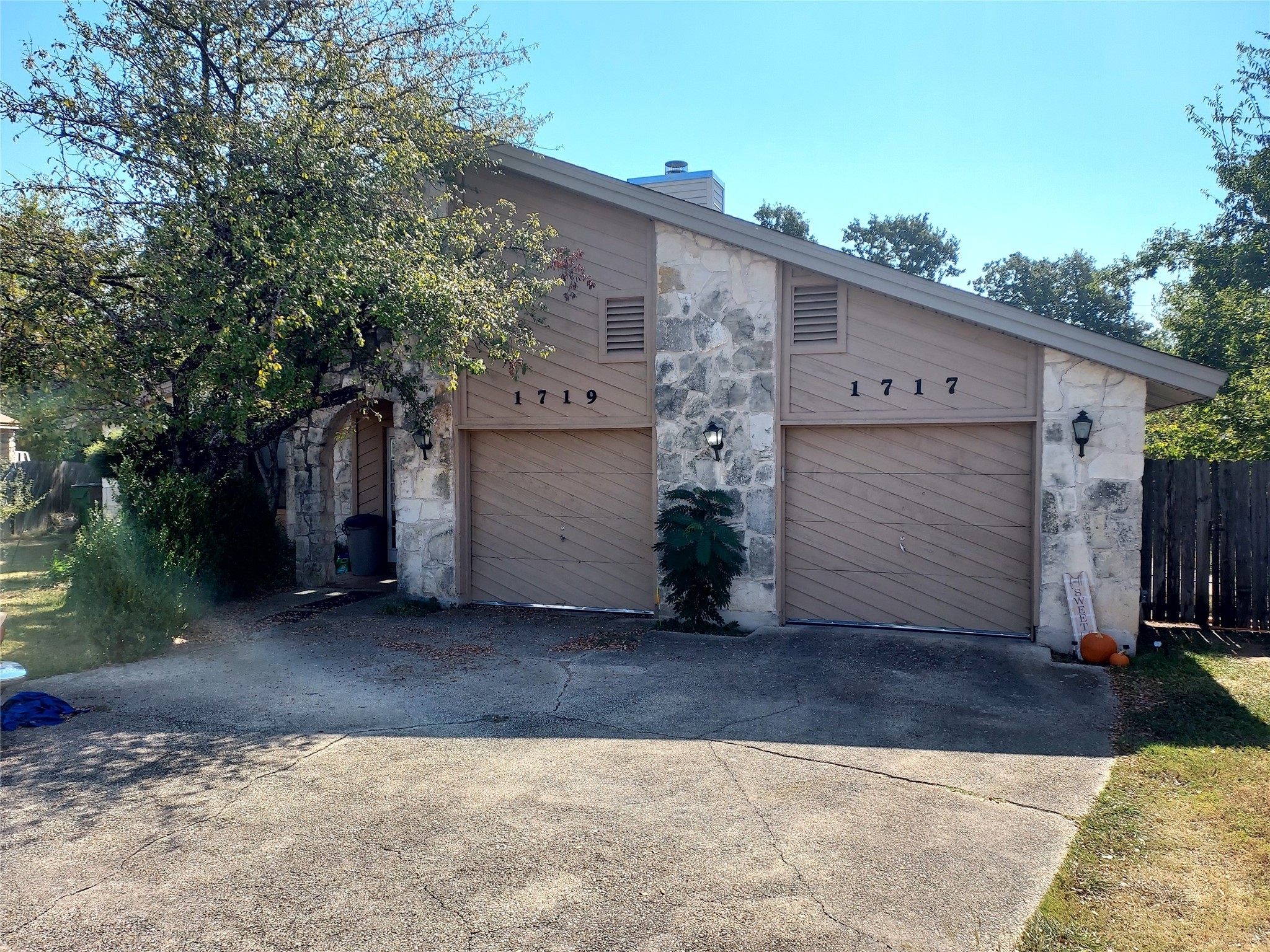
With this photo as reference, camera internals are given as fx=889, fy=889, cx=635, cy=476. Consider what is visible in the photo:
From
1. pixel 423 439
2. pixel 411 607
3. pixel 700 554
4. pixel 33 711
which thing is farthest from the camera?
pixel 423 439

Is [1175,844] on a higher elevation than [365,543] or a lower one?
lower

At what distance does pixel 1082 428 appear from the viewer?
8.50 m

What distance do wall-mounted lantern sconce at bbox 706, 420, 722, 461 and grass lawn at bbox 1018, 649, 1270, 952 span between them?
4.53 m

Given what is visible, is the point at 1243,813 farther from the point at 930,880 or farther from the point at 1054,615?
the point at 1054,615

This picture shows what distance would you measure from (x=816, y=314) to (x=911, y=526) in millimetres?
2487

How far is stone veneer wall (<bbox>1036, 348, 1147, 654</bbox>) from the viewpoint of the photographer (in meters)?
8.52

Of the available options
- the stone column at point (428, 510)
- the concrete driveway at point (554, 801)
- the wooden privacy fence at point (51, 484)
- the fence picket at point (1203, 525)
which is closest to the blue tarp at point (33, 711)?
the concrete driveway at point (554, 801)

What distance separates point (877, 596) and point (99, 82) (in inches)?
360

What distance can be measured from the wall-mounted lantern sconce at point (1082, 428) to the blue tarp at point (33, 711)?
351 inches

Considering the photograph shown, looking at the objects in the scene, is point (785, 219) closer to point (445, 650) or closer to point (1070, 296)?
point (1070, 296)

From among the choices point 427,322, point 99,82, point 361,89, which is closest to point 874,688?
point 427,322

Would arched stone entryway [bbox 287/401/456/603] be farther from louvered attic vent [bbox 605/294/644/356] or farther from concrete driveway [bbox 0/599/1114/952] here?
concrete driveway [bbox 0/599/1114/952]

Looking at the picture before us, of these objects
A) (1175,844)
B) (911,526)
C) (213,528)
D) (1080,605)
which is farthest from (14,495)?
(1175,844)

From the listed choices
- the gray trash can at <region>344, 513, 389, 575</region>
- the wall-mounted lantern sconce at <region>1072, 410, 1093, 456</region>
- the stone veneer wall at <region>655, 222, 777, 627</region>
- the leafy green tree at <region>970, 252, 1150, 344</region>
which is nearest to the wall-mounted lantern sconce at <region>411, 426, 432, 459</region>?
the gray trash can at <region>344, 513, 389, 575</region>
